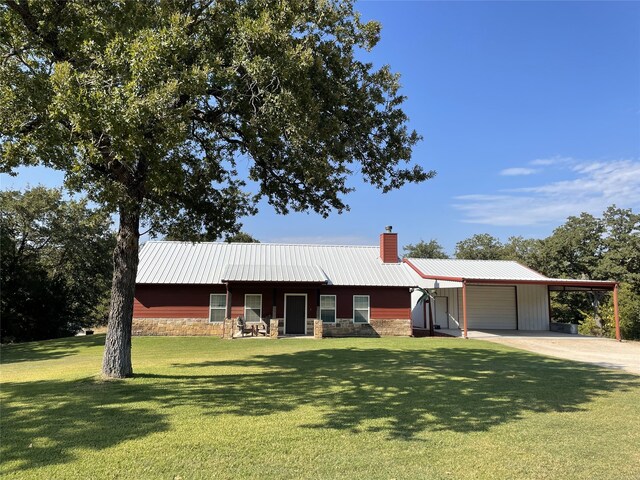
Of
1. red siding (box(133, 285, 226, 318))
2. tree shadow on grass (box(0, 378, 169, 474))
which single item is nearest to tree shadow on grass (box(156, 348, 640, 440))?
tree shadow on grass (box(0, 378, 169, 474))

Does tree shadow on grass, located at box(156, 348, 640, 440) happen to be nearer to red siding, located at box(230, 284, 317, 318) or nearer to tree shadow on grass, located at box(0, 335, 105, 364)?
tree shadow on grass, located at box(0, 335, 105, 364)

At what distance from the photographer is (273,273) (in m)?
21.2

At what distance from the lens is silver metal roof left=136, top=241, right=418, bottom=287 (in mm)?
21188

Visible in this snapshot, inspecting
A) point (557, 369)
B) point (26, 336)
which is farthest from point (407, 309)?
point (26, 336)

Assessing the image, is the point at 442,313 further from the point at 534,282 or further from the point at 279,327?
the point at 279,327

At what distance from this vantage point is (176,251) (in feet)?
78.0

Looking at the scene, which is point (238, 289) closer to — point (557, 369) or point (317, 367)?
point (317, 367)

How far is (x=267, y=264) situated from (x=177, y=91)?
1718 cm

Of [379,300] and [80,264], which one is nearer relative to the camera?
[379,300]

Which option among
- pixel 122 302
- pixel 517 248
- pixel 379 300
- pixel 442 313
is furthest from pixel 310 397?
pixel 517 248

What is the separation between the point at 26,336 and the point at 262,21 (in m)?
24.0

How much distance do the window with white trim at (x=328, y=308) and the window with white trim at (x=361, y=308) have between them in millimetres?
1033

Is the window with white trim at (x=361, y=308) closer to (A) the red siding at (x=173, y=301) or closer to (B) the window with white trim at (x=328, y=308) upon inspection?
(B) the window with white trim at (x=328, y=308)

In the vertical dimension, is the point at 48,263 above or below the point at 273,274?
above
